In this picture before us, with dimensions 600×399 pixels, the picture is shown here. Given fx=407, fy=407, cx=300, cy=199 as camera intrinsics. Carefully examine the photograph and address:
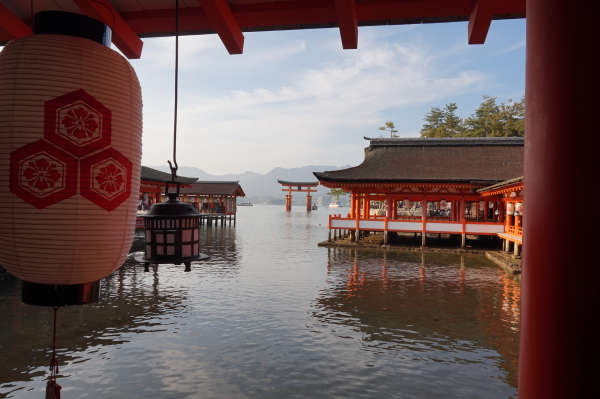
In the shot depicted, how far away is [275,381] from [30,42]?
18.2ft

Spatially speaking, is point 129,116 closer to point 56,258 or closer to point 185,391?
point 56,258

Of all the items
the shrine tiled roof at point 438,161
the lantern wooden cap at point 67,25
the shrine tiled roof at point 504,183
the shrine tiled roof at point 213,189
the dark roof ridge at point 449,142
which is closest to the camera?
the lantern wooden cap at point 67,25

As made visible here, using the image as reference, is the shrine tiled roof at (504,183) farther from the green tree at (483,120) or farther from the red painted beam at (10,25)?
the green tree at (483,120)

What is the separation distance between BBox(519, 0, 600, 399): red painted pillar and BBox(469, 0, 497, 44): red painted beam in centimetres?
153

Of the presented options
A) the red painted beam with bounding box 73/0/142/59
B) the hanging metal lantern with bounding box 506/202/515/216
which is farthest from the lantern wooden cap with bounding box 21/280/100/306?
the hanging metal lantern with bounding box 506/202/515/216

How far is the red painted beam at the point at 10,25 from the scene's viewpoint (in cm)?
331

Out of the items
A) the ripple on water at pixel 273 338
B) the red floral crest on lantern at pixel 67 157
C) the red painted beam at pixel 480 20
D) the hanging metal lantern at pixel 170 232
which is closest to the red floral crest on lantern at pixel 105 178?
the red floral crest on lantern at pixel 67 157

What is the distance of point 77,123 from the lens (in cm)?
188

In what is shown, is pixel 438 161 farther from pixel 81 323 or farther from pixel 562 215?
pixel 562 215

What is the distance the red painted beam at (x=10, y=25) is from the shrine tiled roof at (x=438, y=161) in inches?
765

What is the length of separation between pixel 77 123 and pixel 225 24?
1864 millimetres

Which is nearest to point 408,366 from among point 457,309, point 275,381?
point 275,381

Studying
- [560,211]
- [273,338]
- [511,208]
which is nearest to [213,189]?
[511,208]

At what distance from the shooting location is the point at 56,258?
6.19ft
